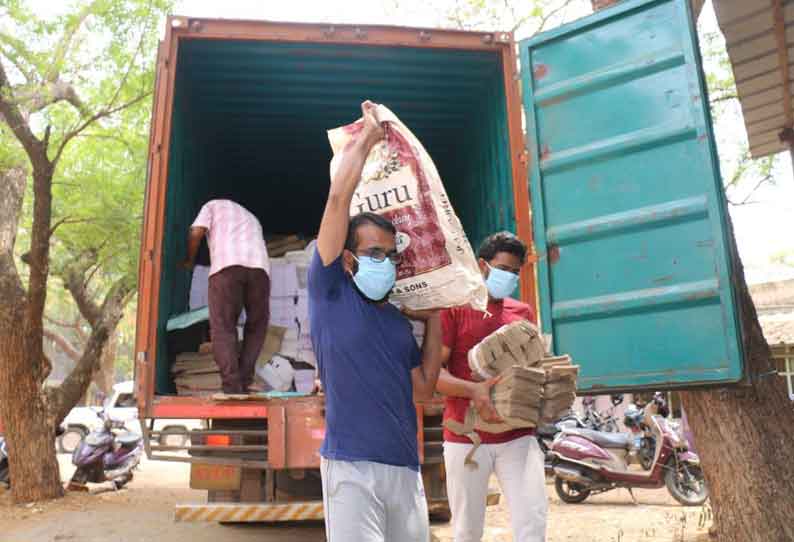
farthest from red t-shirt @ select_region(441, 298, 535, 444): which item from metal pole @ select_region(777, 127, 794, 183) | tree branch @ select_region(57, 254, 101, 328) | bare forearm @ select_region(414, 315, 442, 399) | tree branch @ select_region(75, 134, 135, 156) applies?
tree branch @ select_region(57, 254, 101, 328)

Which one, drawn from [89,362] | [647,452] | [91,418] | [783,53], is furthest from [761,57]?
[91,418]

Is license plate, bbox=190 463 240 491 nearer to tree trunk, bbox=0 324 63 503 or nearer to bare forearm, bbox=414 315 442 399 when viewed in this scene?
bare forearm, bbox=414 315 442 399

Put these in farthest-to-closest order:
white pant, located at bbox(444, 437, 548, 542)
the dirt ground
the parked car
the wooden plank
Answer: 1. the parked car
2. the dirt ground
3. the wooden plank
4. white pant, located at bbox(444, 437, 548, 542)

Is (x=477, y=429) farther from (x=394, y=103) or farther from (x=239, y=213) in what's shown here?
(x=394, y=103)

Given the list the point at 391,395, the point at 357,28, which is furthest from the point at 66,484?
the point at 391,395

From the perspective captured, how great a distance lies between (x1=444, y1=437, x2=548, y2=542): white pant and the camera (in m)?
2.91

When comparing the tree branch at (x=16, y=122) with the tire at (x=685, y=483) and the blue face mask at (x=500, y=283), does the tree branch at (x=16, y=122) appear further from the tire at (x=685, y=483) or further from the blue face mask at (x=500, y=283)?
the tire at (x=685, y=483)

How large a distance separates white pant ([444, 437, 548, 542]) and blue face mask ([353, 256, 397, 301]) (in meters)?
1.03

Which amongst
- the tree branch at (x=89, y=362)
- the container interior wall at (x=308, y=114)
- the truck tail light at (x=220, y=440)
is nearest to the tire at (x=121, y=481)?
the tree branch at (x=89, y=362)

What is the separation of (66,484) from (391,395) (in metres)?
8.07

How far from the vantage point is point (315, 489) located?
4.44 m

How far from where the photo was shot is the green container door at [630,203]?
3613 mm

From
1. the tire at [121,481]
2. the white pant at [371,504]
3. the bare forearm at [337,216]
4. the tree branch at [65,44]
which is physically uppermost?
the tree branch at [65,44]

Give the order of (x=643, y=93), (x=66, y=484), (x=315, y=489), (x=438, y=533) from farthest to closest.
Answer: (x=66, y=484) → (x=438, y=533) → (x=315, y=489) → (x=643, y=93)
